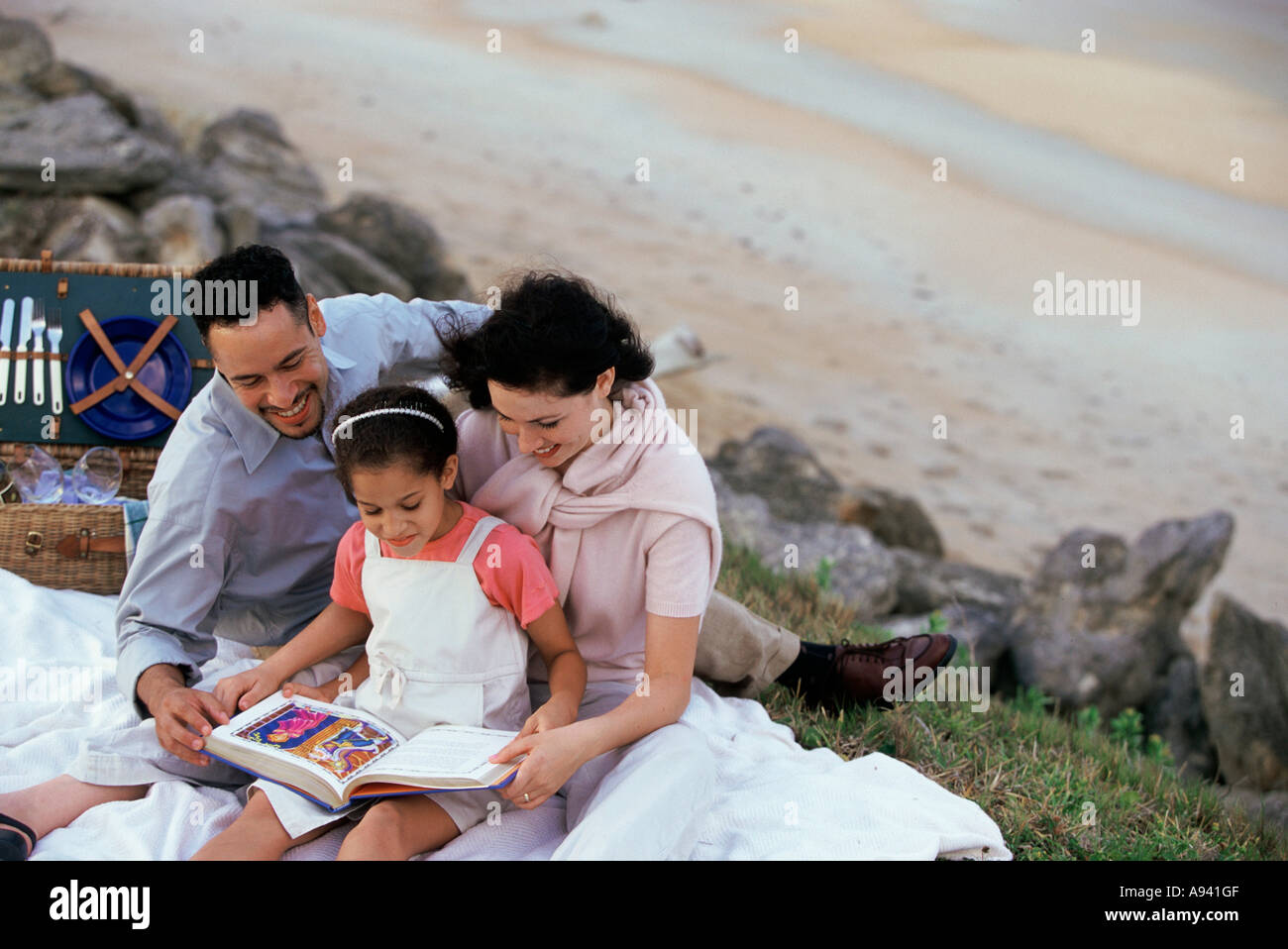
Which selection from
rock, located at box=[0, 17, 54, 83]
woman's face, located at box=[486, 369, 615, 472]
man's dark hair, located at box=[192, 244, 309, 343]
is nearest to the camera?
woman's face, located at box=[486, 369, 615, 472]

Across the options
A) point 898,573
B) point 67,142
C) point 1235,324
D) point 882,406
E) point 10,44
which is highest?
point 10,44

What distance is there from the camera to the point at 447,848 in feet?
9.27

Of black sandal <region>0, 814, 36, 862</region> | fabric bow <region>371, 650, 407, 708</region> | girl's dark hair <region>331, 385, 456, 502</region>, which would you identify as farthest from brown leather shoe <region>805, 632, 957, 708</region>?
black sandal <region>0, 814, 36, 862</region>

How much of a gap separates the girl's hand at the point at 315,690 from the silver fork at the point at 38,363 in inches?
75.4

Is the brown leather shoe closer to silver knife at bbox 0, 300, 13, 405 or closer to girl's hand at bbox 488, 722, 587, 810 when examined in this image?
girl's hand at bbox 488, 722, 587, 810

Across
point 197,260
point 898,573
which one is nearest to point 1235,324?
point 898,573

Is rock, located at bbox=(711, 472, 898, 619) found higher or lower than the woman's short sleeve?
lower

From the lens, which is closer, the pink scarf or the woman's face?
the woman's face

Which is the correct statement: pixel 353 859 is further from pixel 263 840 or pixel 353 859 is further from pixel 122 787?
pixel 122 787

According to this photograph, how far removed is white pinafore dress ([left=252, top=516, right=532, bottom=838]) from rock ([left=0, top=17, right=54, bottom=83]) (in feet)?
27.4

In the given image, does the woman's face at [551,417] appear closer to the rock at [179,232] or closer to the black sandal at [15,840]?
the black sandal at [15,840]

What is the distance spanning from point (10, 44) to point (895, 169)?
8347 millimetres

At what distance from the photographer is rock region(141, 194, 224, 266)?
8.52 metres

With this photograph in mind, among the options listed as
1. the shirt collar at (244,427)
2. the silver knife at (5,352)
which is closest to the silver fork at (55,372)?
the silver knife at (5,352)
